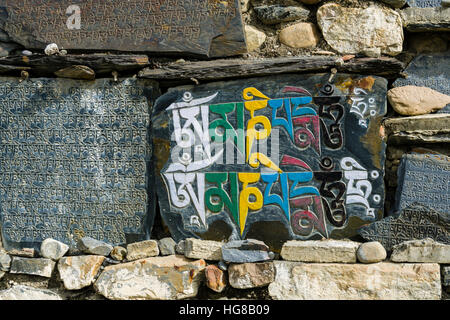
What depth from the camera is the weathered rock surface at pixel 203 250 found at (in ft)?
10.3

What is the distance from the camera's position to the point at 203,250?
3.16 meters

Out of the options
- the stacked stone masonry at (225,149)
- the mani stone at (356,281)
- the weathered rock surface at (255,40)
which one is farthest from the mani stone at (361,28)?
the mani stone at (356,281)

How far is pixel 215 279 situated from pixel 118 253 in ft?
2.36

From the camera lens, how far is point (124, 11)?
3461 millimetres

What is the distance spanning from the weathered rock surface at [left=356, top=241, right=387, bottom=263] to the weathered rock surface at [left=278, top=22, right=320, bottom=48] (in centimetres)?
134

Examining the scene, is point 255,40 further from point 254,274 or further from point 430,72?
point 254,274

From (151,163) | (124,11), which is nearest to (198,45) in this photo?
(124,11)

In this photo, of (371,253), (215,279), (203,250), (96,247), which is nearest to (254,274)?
(215,279)

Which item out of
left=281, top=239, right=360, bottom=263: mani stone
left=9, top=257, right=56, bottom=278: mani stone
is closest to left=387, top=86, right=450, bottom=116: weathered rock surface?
left=281, top=239, right=360, bottom=263: mani stone

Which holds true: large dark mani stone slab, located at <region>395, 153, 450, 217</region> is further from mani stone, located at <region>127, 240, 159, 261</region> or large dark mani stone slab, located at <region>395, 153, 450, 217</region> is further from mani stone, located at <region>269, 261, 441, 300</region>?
mani stone, located at <region>127, 240, 159, 261</region>

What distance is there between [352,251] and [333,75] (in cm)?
110

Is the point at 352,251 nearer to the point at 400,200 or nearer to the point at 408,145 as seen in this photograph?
the point at 400,200

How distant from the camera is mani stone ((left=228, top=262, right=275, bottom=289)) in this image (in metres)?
3.01

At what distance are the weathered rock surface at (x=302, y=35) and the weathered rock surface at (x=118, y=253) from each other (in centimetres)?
177
